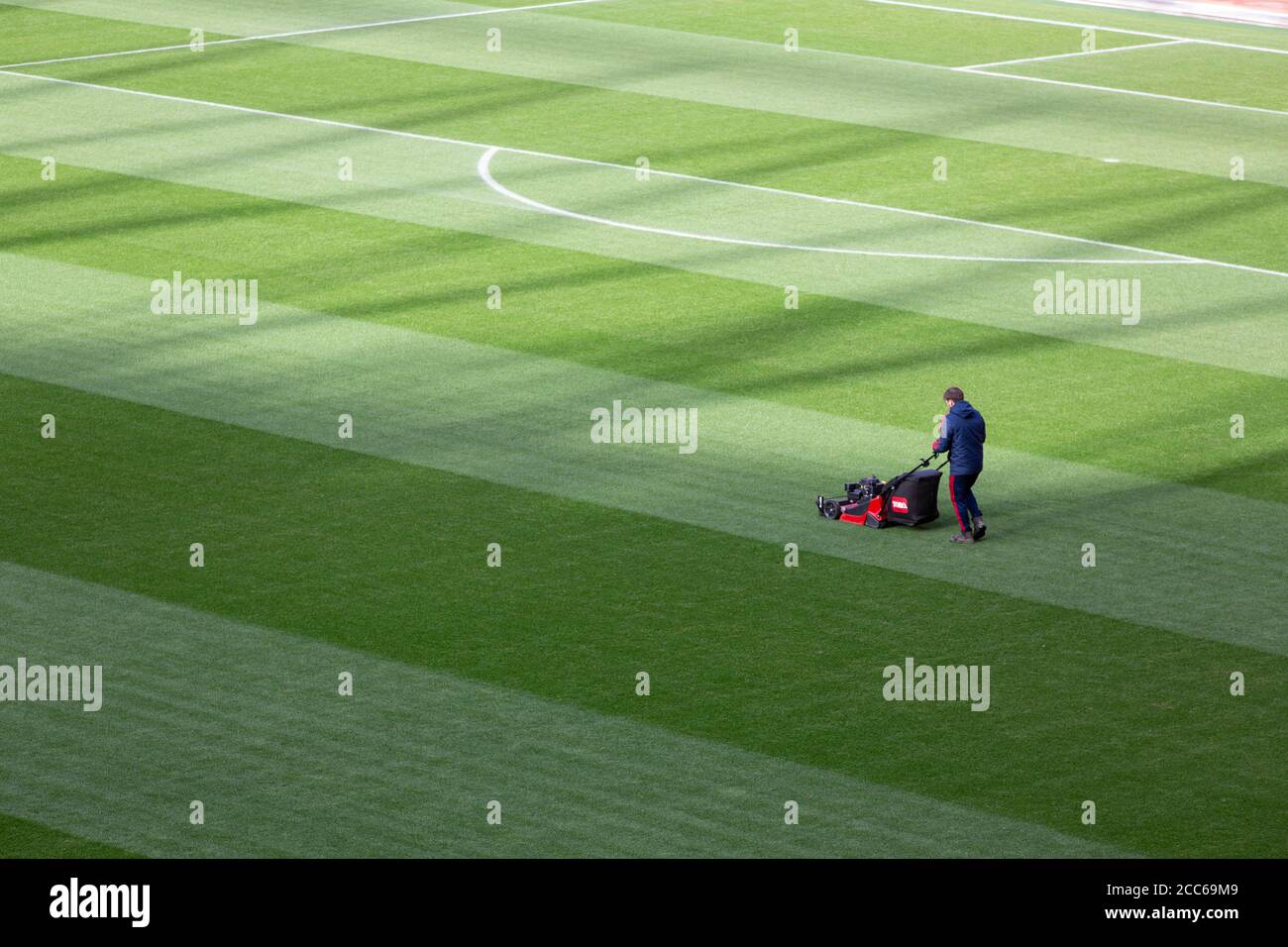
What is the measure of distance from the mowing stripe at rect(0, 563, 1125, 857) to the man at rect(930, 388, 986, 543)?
4.18m

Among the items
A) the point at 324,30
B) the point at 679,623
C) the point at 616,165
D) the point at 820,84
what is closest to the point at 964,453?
the point at 679,623

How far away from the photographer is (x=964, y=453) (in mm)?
17281

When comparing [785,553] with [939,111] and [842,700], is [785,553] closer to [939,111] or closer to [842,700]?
[842,700]

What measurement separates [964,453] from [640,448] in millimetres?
3496

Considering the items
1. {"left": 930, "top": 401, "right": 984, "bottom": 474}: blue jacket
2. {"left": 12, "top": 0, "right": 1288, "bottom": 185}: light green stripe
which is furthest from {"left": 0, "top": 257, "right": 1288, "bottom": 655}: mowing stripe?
{"left": 12, "top": 0, "right": 1288, "bottom": 185}: light green stripe

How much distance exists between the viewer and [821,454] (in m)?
19.4

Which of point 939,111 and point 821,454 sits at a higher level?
point 939,111

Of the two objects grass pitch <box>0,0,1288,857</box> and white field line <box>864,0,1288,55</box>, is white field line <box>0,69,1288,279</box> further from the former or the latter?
white field line <box>864,0,1288,55</box>

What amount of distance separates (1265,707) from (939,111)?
1979 cm

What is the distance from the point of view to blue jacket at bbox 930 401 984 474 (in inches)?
680

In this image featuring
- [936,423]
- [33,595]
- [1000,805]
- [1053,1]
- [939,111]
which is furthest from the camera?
[1053,1]

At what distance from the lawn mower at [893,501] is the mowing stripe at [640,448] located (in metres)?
0.16

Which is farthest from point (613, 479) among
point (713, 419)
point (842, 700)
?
point (842, 700)

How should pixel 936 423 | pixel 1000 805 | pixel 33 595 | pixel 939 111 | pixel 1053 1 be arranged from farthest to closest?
pixel 1053 1 < pixel 939 111 < pixel 936 423 < pixel 33 595 < pixel 1000 805
